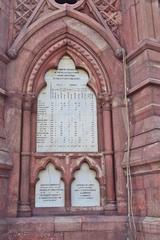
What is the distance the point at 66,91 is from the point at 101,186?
1.94 metres

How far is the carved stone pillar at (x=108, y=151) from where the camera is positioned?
525 cm

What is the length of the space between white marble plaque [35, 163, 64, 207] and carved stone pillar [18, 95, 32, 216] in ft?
0.72

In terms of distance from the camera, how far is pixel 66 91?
5863mm

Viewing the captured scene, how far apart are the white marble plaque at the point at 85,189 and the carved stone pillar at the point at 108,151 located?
0.22m

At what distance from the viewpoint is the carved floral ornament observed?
6.08m

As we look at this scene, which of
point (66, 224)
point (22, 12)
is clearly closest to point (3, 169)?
point (66, 224)

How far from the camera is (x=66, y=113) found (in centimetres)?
571

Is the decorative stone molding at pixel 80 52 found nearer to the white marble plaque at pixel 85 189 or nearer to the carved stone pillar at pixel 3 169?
the carved stone pillar at pixel 3 169

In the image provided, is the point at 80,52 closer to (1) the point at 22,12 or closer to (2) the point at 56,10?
(2) the point at 56,10

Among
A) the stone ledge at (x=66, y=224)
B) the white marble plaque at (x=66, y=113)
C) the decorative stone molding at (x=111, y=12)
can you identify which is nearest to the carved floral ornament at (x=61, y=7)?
the decorative stone molding at (x=111, y=12)

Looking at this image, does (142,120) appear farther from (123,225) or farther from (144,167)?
(123,225)

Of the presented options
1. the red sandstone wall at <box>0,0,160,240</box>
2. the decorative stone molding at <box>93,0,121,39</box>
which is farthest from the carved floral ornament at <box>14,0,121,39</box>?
the red sandstone wall at <box>0,0,160,240</box>

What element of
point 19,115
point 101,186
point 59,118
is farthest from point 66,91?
point 101,186

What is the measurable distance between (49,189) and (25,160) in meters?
0.67
